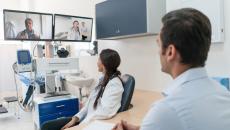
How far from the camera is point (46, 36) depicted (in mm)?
2986

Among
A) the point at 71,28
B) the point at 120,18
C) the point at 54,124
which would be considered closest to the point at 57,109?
the point at 54,124

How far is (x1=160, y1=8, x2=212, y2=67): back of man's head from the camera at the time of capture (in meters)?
0.72

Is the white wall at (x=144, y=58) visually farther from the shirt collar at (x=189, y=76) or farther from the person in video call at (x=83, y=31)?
the shirt collar at (x=189, y=76)

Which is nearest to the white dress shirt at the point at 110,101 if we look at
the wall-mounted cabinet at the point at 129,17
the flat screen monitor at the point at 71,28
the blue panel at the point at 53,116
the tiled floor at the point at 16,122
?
the wall-mounted cabinet at the point at 129,17

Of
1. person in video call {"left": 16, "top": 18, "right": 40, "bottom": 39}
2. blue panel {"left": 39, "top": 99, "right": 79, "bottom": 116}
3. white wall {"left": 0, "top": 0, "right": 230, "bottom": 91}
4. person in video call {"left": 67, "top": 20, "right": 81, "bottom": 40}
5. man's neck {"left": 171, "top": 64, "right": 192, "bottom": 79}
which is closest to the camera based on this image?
man's neck {"left": 171, "top": 64, "right": 192, "bottom": 79}

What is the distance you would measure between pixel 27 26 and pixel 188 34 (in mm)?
2492

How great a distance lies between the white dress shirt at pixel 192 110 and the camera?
26.2 inches

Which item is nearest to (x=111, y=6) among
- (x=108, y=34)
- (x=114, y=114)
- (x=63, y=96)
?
(x=108, y=34)

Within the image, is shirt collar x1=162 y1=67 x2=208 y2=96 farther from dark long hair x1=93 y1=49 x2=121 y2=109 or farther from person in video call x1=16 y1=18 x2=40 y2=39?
person in video call x1=16 y1=18 x2=40 y2=39

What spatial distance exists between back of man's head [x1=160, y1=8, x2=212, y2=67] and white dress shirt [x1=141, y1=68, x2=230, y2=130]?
8cm

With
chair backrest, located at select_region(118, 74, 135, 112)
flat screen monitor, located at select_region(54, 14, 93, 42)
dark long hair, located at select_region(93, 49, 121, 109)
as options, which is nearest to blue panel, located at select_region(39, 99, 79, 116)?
flat screen monitor, located at select_region(54, 14, 93, 42)

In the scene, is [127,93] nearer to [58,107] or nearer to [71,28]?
[58,107]

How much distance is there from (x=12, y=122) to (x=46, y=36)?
1.99m

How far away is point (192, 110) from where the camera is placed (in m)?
0.67
